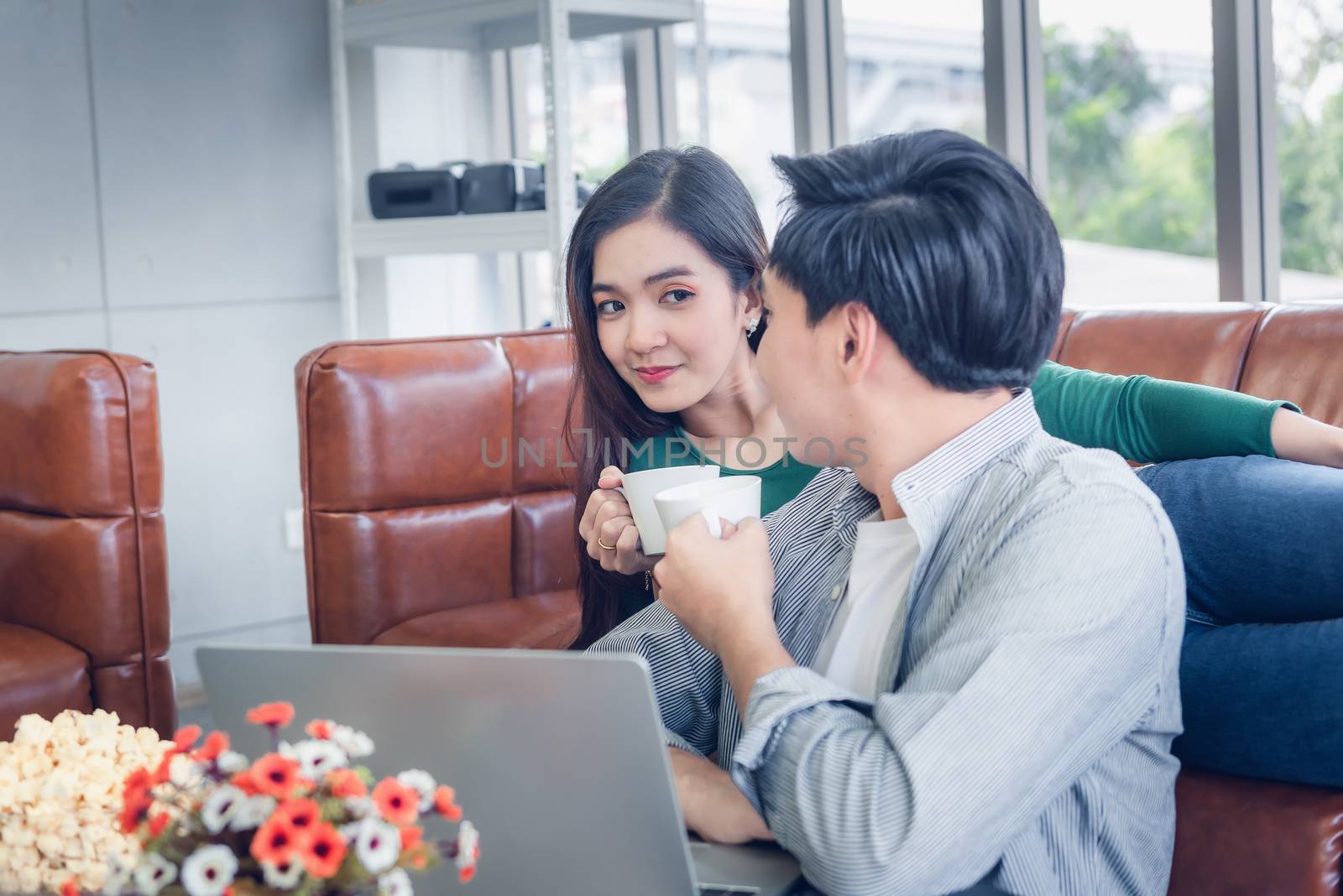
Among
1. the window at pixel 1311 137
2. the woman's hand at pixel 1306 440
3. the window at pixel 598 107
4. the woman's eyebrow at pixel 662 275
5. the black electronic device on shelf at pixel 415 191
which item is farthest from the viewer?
the window at pixel 598 107

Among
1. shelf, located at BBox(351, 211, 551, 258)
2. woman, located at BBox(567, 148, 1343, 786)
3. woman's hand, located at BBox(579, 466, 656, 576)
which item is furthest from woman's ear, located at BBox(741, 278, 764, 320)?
shelf, located at BBox(351, 211, 551, 258)

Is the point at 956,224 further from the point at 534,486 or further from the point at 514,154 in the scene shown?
the point at 514,154

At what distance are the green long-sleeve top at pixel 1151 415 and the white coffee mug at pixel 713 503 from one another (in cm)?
52

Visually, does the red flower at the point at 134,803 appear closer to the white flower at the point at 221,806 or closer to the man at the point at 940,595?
the white flower at the point at 221,806

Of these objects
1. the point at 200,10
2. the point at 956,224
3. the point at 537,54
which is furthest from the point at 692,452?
the point at 537,54

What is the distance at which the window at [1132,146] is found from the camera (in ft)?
9.46

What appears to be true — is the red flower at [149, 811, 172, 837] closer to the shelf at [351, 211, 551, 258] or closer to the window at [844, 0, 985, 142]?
the shelf at [351, 211, 551, 258]

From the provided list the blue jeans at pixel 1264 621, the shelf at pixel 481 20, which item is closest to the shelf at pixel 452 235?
the shelf at pixel 481 20

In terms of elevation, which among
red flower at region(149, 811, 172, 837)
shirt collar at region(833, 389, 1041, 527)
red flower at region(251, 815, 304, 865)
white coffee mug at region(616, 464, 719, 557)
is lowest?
red flower at region(149, 811, 172, 837)

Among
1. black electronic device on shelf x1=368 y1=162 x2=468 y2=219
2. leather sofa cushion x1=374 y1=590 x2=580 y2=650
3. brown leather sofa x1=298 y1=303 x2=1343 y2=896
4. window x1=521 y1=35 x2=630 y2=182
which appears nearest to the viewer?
brown leather sofa x1=298 y1=303 x2=1343 y2=896

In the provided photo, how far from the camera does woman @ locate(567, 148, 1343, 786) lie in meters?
1.19

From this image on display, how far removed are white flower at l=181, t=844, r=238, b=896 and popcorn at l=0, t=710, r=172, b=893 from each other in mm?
316

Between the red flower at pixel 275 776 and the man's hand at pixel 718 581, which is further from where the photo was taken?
the man's hand at pixel 718 581

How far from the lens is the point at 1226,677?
3.96ft
